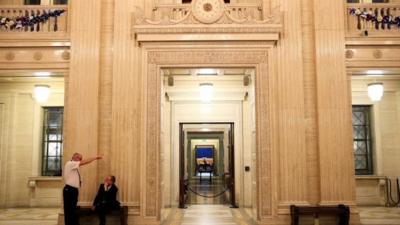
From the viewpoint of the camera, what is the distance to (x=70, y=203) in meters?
7.81

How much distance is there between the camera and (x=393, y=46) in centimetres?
882

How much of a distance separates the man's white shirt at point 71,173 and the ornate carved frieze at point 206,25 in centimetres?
291

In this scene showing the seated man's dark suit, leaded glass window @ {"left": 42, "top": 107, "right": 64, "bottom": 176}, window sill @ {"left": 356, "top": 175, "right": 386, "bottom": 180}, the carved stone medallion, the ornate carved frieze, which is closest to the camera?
the seated man's dark suit

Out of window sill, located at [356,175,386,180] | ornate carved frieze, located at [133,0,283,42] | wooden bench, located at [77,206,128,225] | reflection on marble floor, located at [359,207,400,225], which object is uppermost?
ornate carved frieze, located at [133,0,283,42]

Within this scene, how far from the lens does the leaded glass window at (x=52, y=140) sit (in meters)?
12.5

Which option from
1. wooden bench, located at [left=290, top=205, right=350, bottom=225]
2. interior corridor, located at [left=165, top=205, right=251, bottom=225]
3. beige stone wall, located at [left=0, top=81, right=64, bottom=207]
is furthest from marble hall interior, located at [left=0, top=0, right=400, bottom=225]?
beige stone wall, located at [left=0, top=81, right=64, bottom=207]

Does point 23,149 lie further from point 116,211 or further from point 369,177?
point 369,177

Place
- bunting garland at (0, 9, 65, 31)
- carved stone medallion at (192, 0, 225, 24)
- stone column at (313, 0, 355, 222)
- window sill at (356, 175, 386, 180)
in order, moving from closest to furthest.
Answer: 1. stone column at (313, 0, 355, 222)
2. carved stone medallion at (192, 0, 225, 24)
3. bunting garland at (0, 9, 65, 31)
4. window sill at (356, 175, 386, 180)

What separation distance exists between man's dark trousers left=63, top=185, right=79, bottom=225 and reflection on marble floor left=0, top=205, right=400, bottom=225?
4.07 feet

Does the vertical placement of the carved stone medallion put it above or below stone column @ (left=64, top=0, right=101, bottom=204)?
above

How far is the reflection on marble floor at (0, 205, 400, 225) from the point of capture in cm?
908

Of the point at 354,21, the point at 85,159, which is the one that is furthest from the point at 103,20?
the point at 354,21

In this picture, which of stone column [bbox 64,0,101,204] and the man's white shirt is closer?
the man's white shirt

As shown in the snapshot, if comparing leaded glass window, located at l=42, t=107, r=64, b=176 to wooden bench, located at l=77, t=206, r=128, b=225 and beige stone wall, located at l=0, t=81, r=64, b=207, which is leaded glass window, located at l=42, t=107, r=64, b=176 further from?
wooden bench, located at l=77, t=206, r=128, b=225
